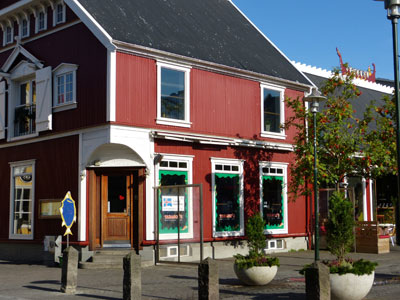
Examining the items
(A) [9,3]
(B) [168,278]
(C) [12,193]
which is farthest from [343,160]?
(A) [9,3]

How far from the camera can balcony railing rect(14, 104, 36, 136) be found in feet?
65.4

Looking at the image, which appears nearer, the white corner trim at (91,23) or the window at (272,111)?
the white corner trim at (91,23)

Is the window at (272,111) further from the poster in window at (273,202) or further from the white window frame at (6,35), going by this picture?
the white window frame at (6,35)

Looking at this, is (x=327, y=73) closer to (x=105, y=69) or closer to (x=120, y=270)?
(x=105, y=69)

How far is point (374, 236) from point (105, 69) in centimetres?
1092

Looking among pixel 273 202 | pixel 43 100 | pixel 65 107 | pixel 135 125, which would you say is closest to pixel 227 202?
pixel 273 202

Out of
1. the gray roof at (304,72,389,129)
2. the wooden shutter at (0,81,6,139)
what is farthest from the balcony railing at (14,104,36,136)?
the gray roof at (304,72,389,129)

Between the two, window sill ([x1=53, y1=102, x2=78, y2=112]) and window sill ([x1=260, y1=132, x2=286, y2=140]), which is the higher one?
window sill ([x1=53, y1=102, x2=78, y2=112])

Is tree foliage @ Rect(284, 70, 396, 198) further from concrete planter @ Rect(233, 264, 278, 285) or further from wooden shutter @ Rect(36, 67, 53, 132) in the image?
wooden shutter @ Rect(36, 67, 53, 132)

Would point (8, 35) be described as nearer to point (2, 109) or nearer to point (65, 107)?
A: point (2, 109)

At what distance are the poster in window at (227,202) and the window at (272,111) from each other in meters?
2.38

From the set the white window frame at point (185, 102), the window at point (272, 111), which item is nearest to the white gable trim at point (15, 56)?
the white window frame at point (185, 102)

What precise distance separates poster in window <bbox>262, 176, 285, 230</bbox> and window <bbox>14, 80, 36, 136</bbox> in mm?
8312

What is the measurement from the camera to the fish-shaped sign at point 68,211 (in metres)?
16.2
